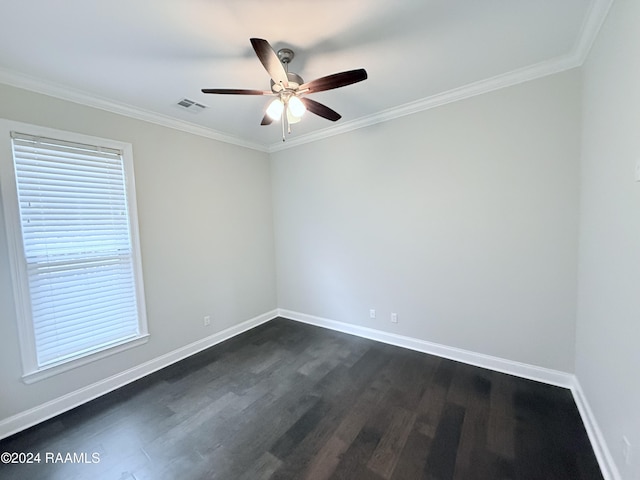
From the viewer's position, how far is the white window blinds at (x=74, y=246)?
6.78 ft

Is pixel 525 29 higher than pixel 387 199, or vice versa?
pixel 525 29

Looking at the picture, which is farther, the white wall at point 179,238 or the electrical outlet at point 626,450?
the white wall at point 179,238

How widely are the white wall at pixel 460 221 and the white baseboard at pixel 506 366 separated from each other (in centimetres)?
7

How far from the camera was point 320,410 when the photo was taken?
212 cm

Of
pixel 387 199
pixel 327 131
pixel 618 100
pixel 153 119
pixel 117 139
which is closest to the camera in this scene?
pixel 618 100

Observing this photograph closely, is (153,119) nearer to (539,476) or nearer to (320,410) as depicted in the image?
(320,410)

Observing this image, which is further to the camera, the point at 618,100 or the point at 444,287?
the point at 444,287

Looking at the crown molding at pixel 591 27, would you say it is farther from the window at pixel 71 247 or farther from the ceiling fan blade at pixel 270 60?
the window at pixel 71 247

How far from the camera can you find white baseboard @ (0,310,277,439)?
2002 millimetres

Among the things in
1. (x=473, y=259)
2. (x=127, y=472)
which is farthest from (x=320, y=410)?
(x=473, y=259)

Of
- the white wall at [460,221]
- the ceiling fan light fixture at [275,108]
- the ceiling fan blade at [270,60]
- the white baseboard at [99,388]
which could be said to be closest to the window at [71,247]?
the white baseboard at [99,388]

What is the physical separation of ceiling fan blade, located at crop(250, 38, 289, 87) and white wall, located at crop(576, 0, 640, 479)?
1776 millimetres

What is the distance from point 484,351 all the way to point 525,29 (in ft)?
8.75

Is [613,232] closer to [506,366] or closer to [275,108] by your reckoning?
[506,366]
